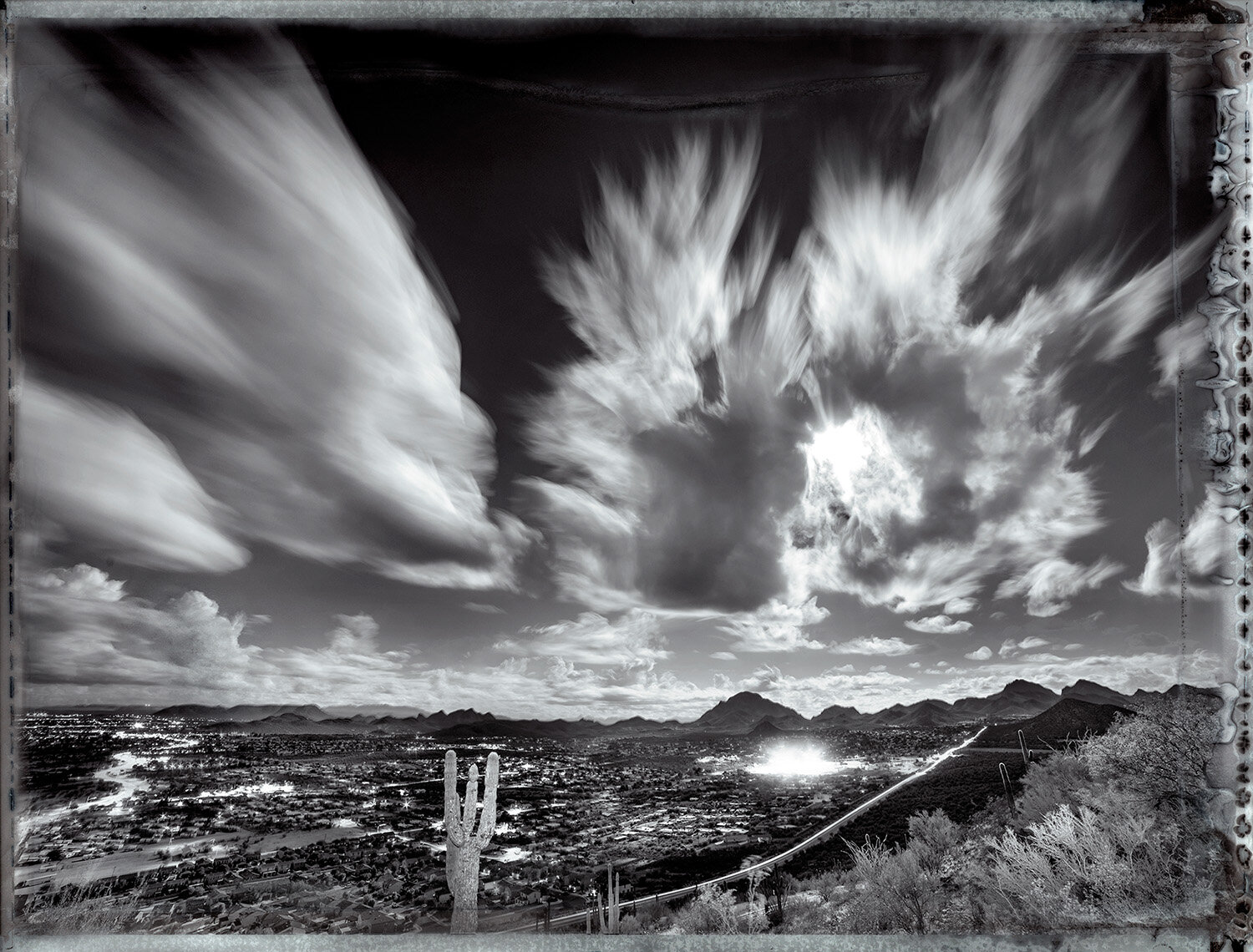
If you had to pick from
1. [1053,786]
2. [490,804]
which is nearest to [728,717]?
[490,804]

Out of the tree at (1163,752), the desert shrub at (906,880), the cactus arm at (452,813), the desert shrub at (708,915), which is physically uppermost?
the tree at (1163,752)

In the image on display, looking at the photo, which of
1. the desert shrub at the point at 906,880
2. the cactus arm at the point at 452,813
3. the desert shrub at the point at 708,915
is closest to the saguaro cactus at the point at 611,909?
the desert shrub at the point at 708,915

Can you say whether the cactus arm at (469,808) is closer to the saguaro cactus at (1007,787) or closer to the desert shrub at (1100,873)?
the desert shrub at (1100,873)

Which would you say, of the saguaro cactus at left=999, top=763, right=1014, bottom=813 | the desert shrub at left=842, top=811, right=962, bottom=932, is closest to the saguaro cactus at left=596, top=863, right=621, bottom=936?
the desert shrub at left=842, top=811, right=962, bottom=932

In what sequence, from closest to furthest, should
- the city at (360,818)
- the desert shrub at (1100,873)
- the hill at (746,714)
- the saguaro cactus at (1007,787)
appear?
the desert shrub at (1100,873), the city at (360,818), the saguaro cactus at (1007,787), the hill at (746,714)

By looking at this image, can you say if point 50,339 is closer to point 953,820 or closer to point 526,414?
point 526,414

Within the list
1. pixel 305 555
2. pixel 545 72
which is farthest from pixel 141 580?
pixel 545 72
